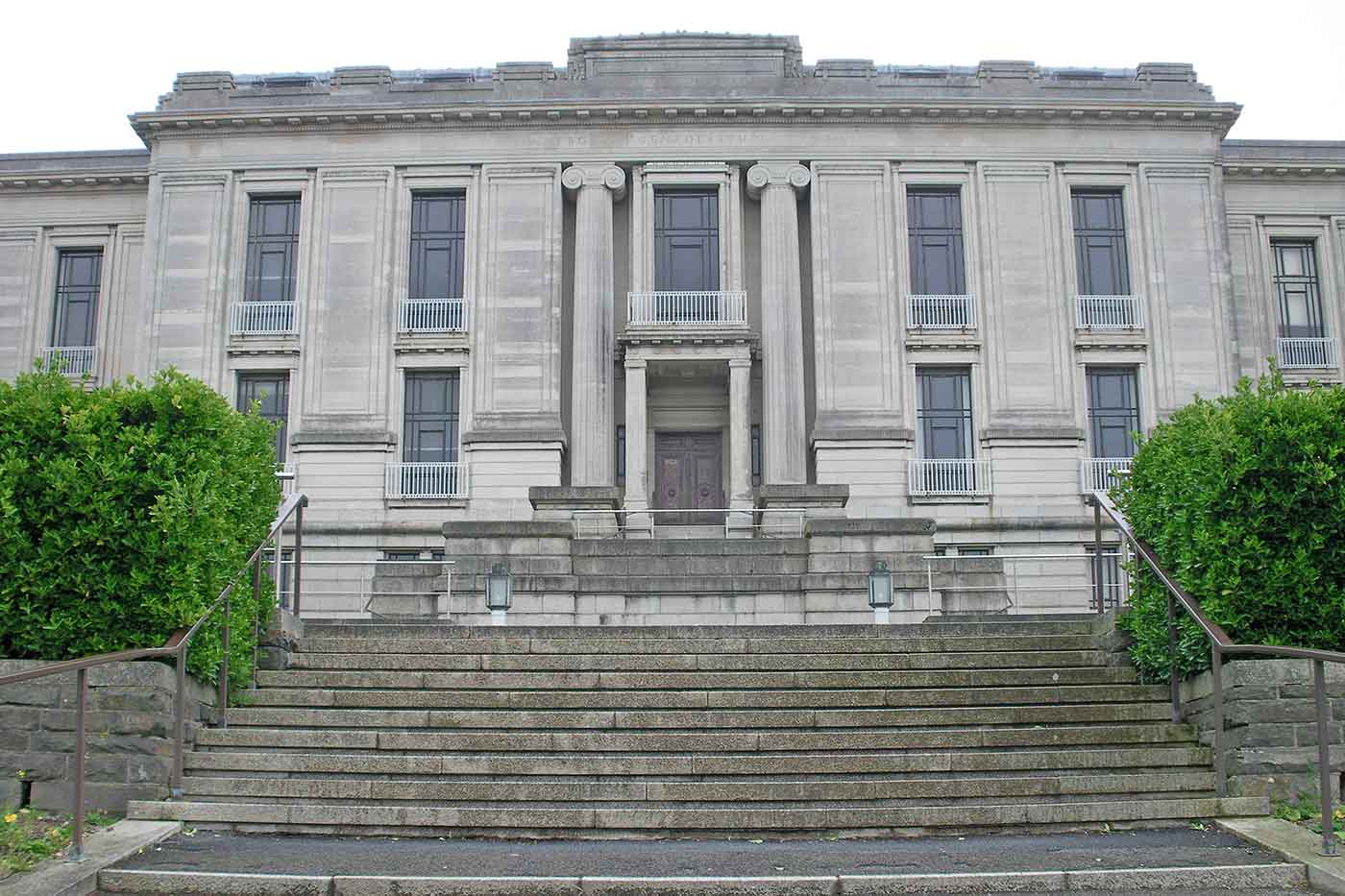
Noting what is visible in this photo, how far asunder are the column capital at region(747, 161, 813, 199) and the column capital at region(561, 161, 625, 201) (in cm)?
310

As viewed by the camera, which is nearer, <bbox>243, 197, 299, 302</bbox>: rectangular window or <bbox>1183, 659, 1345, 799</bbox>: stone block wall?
<bbox>1183, 659, 1345, 799</bbox>: stone block wall

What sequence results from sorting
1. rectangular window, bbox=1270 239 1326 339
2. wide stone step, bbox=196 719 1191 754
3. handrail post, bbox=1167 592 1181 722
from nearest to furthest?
wide stone step, bbox=196 719 1191 754, handrail post, bbox=1167 592 1181 722, rectangular window, bbox=1270 239 1326 339

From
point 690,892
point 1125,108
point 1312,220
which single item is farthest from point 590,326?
point 690,892

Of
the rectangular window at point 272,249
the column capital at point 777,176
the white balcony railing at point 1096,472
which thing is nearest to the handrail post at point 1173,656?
the white balcony railing at point 1096,472

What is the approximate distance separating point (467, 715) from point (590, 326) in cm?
2061

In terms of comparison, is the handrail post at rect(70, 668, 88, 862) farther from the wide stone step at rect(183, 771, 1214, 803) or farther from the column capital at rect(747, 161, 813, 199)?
the column capital at rect(747, 161, 813, 199)

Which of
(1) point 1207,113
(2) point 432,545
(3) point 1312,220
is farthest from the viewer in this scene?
(3) point 1312,220

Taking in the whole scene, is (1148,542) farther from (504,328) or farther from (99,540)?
(504,328)

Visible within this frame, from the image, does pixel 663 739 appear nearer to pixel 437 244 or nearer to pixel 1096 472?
pixel 1096 472

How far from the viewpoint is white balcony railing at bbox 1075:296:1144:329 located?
1278 inches

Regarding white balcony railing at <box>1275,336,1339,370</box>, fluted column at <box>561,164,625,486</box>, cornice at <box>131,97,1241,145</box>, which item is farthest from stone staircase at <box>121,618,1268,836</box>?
white balcony railing at <box>1275,336,1339,370</box>

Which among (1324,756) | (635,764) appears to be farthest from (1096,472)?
(635,764)

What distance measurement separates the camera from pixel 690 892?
28.1 ft

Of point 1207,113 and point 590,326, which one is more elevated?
point 1207,113
